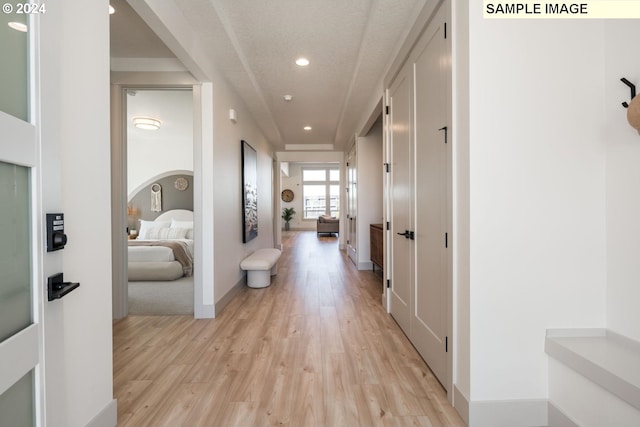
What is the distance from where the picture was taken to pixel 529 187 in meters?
1.50

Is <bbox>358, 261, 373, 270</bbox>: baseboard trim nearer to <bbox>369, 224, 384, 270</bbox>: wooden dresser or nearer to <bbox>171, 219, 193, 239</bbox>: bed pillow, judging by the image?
<bbox>369, 224, 384, 270</bbox>: wooden dresser

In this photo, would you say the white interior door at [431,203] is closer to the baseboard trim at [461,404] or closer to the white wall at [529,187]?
the baseboard trim at [461,404]

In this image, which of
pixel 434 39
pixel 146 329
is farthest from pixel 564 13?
pixel 146 329

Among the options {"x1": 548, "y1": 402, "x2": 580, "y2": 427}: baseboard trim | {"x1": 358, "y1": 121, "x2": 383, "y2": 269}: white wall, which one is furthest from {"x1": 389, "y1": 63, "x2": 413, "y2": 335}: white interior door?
{"x1": 358, "y1": 121, "x2": 383, "y2": 269}: white wall

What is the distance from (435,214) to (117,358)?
2508mm

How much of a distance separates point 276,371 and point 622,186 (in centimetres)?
218

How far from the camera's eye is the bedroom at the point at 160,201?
3916mm

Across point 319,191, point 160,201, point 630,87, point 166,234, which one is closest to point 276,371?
point 630,87

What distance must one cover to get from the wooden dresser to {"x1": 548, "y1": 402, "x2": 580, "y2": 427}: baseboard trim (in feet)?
9.04

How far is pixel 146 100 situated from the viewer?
442 cm

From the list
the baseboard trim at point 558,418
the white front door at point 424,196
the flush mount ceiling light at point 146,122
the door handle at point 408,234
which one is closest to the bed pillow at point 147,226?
the flush mount ceiling light at point 146,122

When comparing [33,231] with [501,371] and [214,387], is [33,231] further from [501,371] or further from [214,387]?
[501,371]

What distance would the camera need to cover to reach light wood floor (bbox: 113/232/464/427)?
1596 millimetres

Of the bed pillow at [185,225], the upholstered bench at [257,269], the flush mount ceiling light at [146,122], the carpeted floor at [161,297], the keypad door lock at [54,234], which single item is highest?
the flush mount ceiling light at [146,122]
